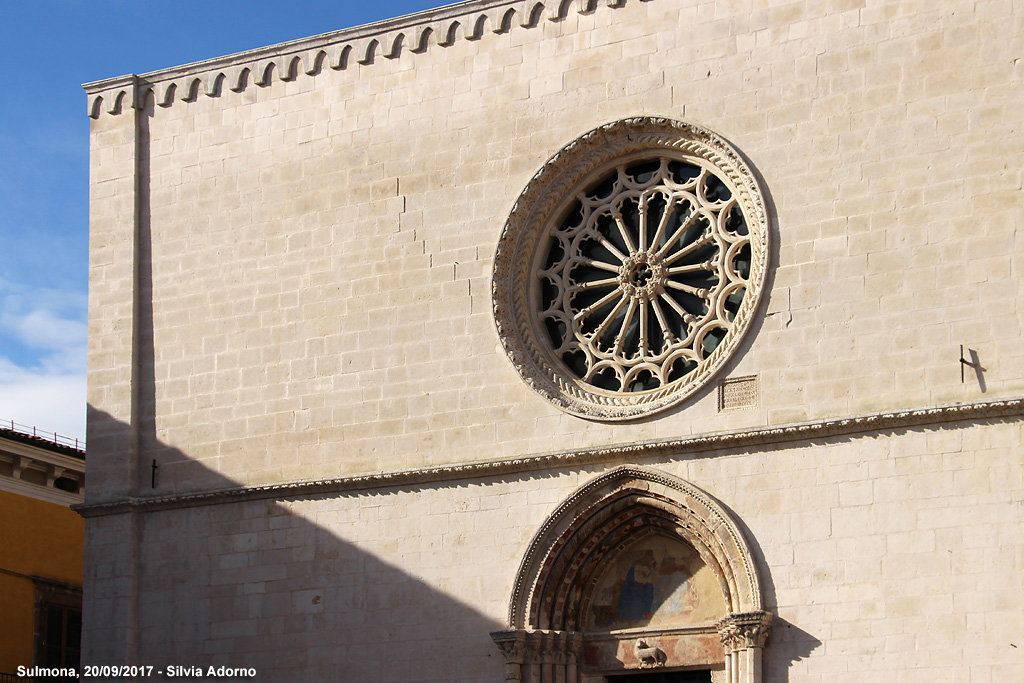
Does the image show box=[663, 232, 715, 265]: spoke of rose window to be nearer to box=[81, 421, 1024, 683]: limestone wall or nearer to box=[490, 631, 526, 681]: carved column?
box=[81, 421, 1024, 683]: limestone wall

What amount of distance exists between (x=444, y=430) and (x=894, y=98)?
203 inches

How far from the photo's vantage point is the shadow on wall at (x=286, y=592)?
1540 centimetres

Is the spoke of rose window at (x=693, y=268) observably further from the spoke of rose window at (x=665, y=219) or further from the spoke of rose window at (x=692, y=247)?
the spoke of rose window at (x=665, y=219)

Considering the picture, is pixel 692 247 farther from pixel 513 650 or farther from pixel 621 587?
pixel 513 650

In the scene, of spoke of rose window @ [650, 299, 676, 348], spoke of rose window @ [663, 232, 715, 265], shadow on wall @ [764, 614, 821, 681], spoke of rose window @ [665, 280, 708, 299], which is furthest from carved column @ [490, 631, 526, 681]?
spoke of rose window @ [663, 232, 715, 265]

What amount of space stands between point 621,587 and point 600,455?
1.29m

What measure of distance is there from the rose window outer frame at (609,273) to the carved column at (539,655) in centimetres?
205

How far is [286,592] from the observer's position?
53.0ft

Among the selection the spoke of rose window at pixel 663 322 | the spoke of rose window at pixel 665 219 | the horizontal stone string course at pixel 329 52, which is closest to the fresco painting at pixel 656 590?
the spoke of rose window at pixel 663 322

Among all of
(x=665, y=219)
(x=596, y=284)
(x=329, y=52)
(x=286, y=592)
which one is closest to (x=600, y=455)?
(x=596, y=284)

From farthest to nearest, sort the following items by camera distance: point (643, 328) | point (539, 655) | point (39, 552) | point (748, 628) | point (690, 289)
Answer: point (39, 552) < point (643, 328) < point (690, 289) < point (539, 655) < point (748, 628)

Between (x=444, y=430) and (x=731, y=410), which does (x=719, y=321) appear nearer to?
(x=731, y=410)

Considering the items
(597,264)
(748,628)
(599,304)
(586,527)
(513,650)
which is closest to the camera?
(748,628)

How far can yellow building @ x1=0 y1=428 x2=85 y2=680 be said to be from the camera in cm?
1953
